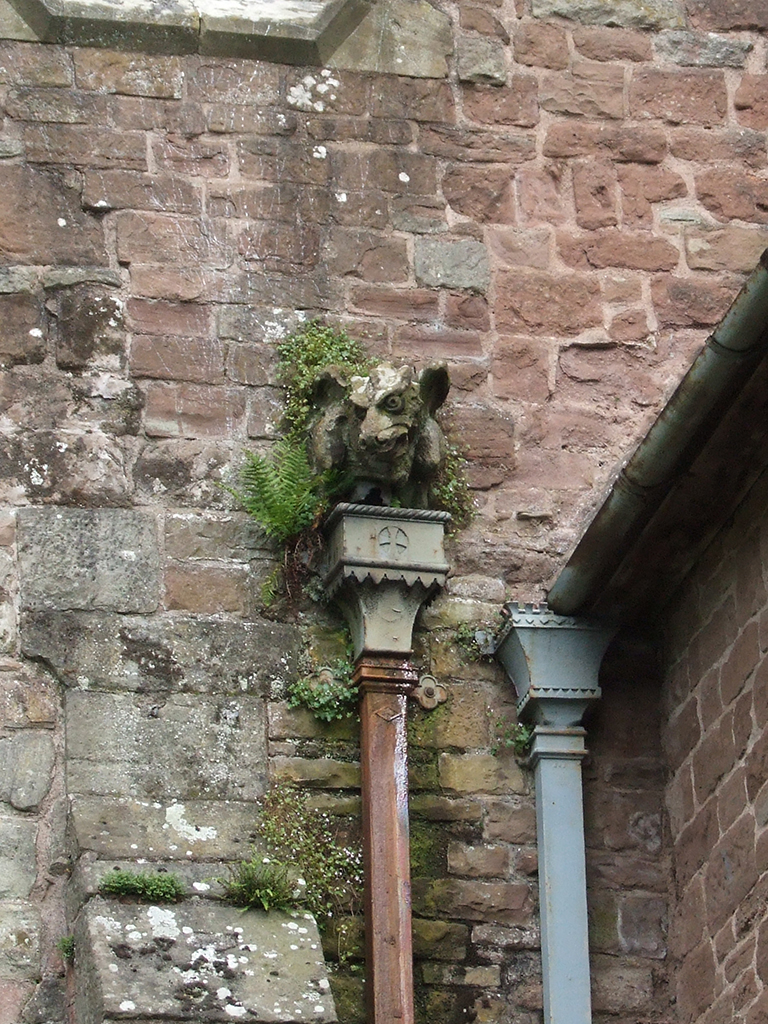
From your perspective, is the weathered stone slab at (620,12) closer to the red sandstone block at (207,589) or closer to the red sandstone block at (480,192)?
the red sandstone block at (480,192)

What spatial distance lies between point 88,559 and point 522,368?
5.33ft

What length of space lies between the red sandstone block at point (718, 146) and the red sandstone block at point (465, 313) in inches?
38.9

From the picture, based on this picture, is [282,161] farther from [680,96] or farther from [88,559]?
[88,559]

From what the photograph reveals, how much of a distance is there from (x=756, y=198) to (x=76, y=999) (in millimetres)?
3686

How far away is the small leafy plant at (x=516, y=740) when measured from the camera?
600 cm

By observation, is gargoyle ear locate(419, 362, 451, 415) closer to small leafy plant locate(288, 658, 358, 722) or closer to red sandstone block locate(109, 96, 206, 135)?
small leafy plant locate(288, 658, 358, 722)

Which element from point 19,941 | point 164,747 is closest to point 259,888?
point 164,747

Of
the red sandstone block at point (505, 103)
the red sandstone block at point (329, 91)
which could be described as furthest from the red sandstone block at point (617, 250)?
the red sandstone block at point (329, 91)

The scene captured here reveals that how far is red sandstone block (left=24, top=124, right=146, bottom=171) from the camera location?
6.51m

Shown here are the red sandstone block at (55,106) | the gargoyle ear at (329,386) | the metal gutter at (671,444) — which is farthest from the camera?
the red sandstone block at (55,106)

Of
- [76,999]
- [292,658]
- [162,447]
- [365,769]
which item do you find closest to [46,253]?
[162,447]

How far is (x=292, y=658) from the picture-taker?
5.98 meters

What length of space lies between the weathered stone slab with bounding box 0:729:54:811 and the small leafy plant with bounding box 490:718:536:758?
135 cm

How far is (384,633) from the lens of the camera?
19.5 feet
